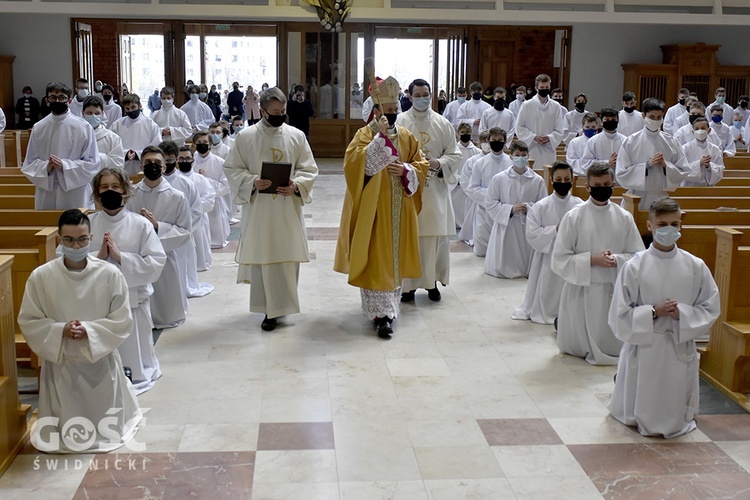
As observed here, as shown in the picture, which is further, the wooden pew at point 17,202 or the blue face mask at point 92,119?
the blue face mask at point 92,119

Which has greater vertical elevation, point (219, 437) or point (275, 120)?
point (275, 120)

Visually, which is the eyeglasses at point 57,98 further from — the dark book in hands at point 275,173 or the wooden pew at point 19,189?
the dark book in hands at point 275,173

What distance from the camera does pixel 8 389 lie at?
17.2ft

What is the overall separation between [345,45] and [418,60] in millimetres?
1909

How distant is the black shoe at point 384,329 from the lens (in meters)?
7.74

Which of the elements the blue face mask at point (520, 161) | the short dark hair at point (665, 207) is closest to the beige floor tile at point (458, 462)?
the short dark hair at point (665, 207)

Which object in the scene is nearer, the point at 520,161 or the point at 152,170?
the point at 152,170

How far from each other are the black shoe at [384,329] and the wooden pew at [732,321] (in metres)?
2.59

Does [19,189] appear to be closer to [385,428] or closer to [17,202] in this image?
[17,202]

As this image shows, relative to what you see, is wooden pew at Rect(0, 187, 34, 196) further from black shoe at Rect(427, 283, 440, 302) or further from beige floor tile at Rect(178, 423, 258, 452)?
beige floor tile at Rect(178, 423, 258, 452)

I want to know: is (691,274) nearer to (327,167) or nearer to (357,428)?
(357,428)

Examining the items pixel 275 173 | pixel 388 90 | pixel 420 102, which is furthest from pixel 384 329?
pixel 420 102

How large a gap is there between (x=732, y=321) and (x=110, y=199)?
4.55m

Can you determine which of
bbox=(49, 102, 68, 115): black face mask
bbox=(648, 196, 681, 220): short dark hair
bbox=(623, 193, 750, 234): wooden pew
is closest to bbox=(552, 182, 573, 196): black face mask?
bbox=(623, 193, 750, 234): wooden pew
